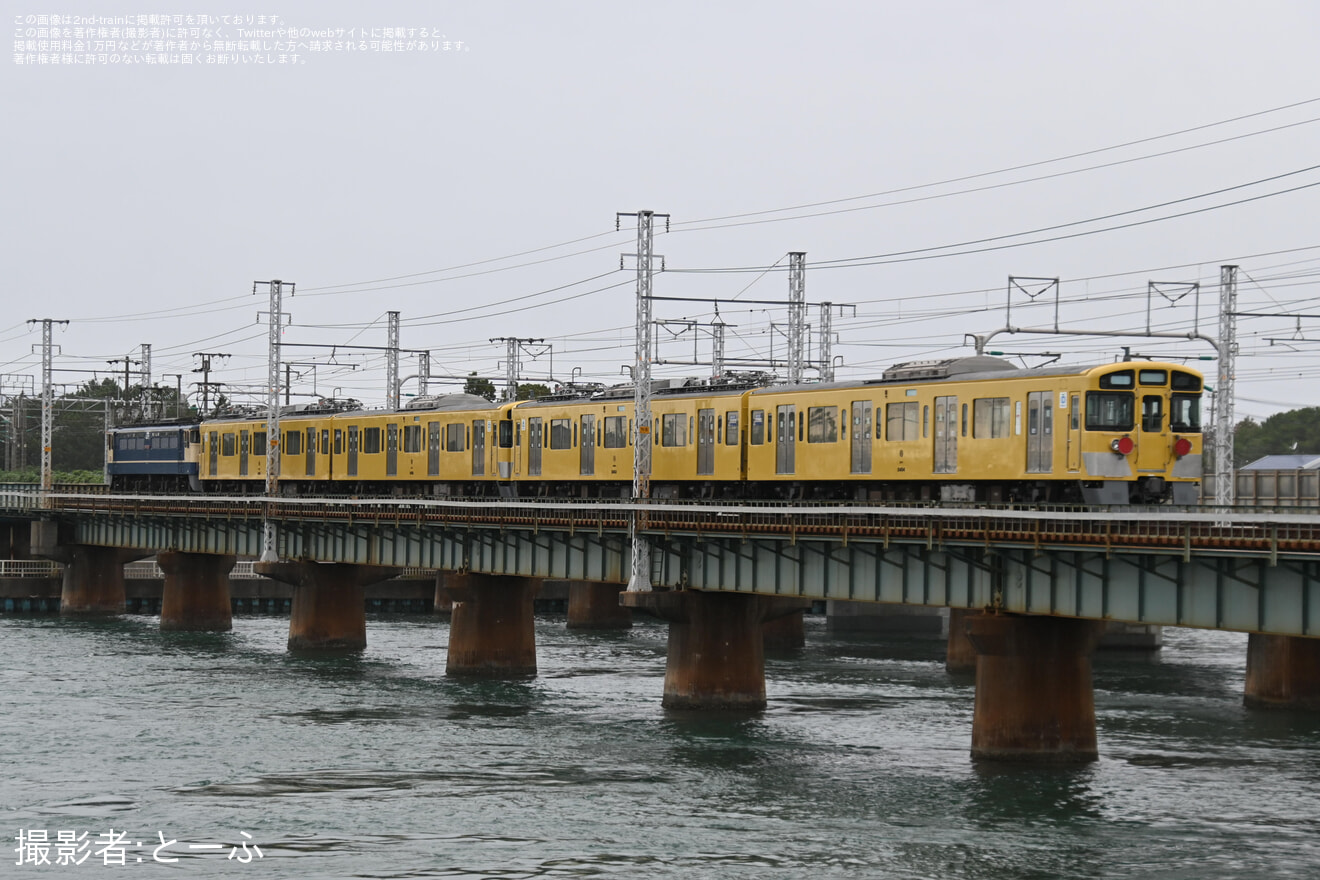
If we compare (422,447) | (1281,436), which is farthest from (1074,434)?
(1281,436)

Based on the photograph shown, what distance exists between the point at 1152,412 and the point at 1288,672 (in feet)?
55.8

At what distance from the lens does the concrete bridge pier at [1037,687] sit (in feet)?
141

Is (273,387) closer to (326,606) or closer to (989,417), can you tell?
(326,606)

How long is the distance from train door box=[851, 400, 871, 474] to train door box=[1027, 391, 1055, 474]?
243 inches

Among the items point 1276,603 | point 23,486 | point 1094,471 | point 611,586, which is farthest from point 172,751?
point 23,486

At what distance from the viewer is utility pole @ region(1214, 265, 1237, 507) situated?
50.8 metres

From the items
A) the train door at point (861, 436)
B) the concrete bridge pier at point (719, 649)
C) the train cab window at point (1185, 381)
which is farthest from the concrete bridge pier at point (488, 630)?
the train cab window at point (1185, 381)

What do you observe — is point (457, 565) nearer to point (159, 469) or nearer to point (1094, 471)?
point (1094, 471)

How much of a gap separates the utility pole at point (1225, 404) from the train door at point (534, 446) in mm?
24450

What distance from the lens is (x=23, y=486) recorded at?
105 meters

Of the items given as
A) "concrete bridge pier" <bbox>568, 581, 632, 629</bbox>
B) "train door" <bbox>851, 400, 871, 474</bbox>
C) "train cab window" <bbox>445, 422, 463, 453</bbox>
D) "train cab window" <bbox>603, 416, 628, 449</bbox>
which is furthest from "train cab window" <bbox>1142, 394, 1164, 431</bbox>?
"concrete bridge pier" <bbox>568, 581, 632, 629</bbox>

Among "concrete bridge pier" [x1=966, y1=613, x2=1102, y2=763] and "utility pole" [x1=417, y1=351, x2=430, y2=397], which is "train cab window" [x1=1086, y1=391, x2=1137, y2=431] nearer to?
"concrete bridge pier" [x1=966, y1=613, x2=1102, y2=763]

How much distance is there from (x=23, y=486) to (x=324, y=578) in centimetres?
3691

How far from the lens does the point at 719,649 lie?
5419cm
